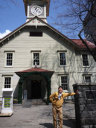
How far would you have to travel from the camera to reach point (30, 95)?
51.3 ft

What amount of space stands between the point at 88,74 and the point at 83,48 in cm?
373

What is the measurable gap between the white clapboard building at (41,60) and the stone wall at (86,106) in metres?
10.1

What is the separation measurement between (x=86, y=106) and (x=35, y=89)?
1143cm

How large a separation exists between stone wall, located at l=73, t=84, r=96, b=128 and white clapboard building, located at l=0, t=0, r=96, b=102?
10.1 meters

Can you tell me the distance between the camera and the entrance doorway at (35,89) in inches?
625

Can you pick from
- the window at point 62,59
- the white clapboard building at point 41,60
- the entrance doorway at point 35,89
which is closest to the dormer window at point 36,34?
the white clapboard building at point 41,60

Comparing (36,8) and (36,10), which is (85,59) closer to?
(36,10)

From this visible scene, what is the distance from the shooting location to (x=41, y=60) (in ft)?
53.7

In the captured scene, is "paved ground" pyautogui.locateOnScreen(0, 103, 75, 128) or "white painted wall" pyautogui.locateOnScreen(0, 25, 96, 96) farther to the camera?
"white painted wall" pyautogui.locateOnScreen(0, 25, 96, 96)

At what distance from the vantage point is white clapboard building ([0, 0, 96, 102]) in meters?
15.8

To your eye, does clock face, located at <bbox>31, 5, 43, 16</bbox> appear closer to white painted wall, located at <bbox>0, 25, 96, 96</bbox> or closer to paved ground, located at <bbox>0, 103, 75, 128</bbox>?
white painted wall, located at <bbox>0, 25, 96, 96</bbox>

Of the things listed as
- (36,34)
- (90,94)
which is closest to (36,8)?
(36,34)

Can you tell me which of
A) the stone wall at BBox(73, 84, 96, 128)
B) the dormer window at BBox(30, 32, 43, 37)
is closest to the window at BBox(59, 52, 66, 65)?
the dormer window at BBox(30, 32, 43, 37)

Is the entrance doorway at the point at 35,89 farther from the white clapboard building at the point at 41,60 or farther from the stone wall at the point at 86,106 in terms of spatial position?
the stone wall at the point at 86,106
